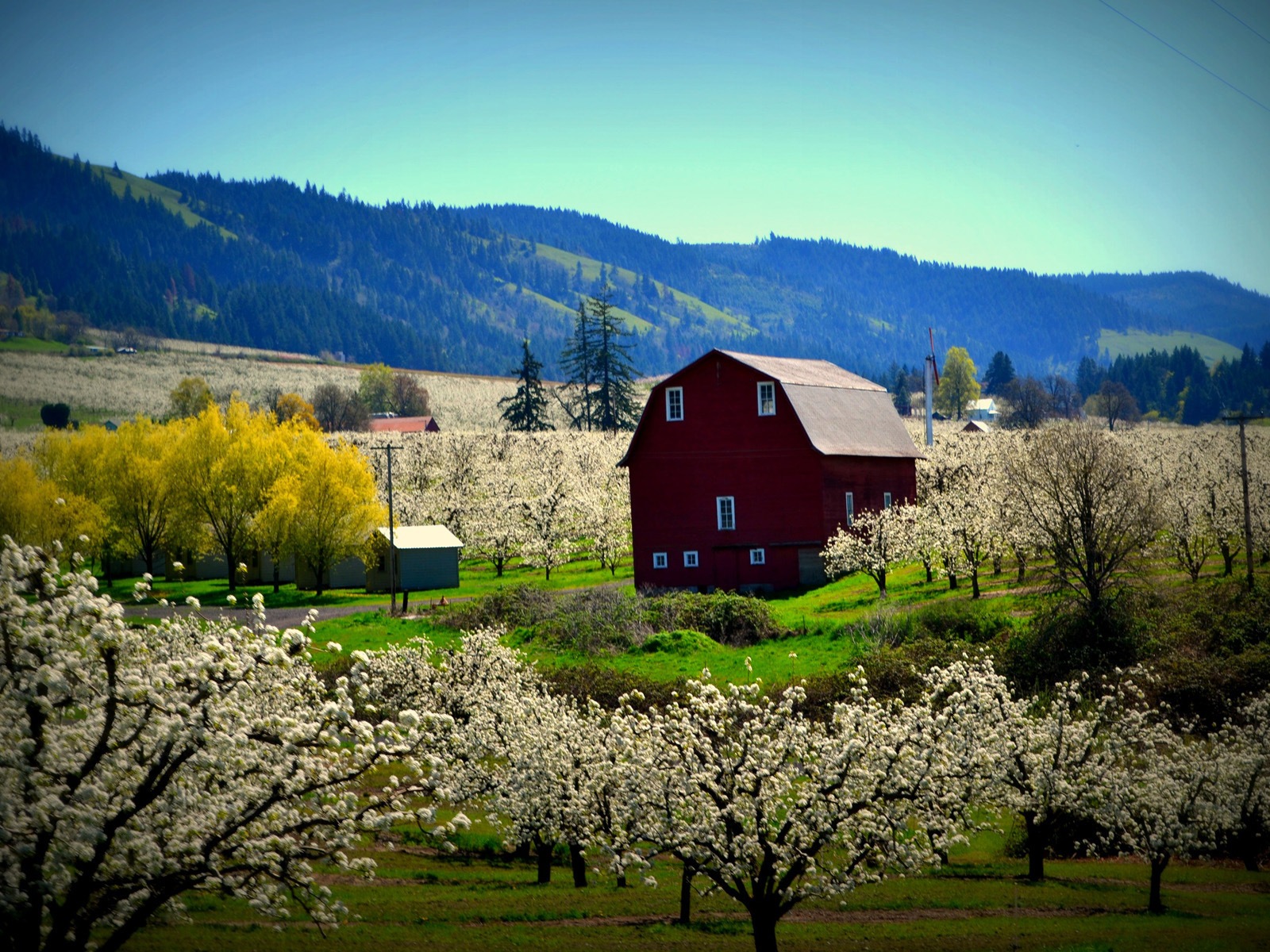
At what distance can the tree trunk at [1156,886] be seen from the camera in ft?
67.0

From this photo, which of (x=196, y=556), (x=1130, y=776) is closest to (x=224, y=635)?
(x=1130, y=776)

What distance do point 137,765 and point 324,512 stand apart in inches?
1852

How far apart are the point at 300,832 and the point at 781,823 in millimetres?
6949

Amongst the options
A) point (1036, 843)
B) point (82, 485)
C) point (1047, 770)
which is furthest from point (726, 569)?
point (82, 485)

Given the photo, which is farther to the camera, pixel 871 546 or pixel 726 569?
pixel 726 569

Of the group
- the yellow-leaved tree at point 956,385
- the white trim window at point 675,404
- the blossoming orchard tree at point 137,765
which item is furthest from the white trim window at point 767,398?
the yellow-leaved tree at point 956,385

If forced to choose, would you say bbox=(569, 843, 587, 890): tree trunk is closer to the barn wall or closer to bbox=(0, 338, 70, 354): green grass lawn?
the barn wall

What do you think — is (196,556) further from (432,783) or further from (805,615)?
(432,783)

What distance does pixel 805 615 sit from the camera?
40656mm

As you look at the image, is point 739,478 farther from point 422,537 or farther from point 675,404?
point 422,537

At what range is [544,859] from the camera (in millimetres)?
22969

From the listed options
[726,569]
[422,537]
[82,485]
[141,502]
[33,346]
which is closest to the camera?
[726,569]

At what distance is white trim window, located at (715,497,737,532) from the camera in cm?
4919

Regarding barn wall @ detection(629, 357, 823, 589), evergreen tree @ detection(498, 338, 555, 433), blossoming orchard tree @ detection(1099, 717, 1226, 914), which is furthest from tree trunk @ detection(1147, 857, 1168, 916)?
evergreen tree @ detection(498, 338, 555, 433)
